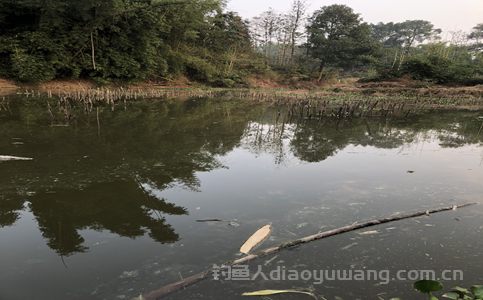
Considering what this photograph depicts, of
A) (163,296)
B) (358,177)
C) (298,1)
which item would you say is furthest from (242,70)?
(163,296)

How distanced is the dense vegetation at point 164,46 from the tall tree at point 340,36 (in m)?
0.11

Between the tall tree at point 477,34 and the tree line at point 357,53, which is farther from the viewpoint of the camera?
the tall tree at point 477,34

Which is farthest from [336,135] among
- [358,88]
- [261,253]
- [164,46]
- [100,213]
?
[164,46]

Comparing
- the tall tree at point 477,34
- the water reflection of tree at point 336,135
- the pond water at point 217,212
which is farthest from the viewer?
the tall tree at point 477,34

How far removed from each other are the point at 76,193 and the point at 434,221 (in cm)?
378

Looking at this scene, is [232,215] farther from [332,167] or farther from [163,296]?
[332,167]

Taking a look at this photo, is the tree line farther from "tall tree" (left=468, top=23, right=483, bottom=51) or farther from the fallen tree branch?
the fallen tree branch

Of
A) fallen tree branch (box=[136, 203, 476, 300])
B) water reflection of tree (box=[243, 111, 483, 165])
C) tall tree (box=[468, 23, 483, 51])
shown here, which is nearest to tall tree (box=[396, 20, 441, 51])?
tall tree (box=[468, 23, 483, 51])

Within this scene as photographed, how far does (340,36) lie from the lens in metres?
31.2

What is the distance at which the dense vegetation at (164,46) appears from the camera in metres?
16.4

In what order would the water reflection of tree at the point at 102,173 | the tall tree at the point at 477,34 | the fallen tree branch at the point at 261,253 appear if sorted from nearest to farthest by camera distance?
the fallen tree branch at the point at 261,253
the water reflection of tree at the point at 102,173
the tall tree at the point at 477,34

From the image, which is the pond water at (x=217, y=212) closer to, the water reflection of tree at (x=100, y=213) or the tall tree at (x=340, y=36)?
the water reflection of tree at (x=100, y=213)

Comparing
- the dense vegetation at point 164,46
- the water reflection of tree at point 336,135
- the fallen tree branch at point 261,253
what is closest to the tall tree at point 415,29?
the dense vegetation at point 164,46

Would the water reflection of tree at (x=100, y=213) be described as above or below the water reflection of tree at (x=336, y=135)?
below
